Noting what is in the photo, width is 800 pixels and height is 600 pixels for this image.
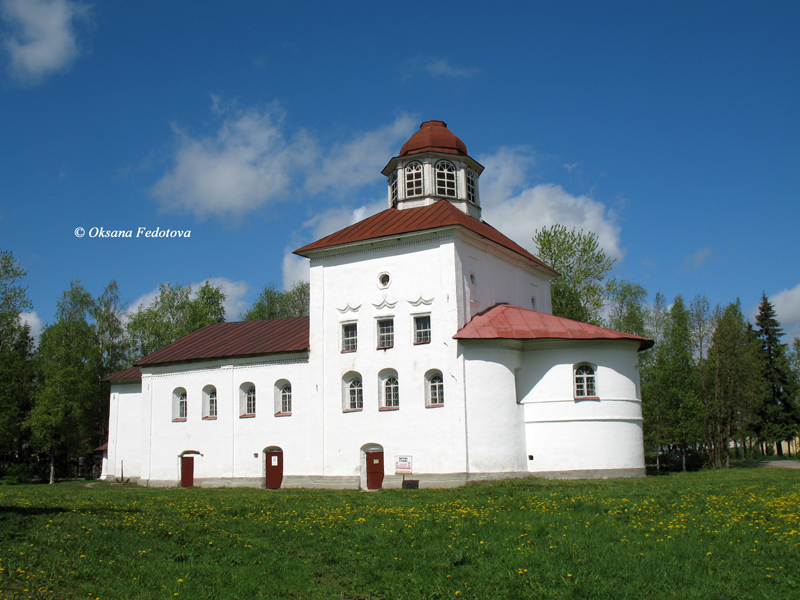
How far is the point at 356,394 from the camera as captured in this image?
98.9 ft

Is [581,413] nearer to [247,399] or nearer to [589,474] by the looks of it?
[589,474]

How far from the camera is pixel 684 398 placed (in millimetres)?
37438

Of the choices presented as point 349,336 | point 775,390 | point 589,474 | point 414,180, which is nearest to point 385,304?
point 349,336

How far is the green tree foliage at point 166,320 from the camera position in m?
54.1

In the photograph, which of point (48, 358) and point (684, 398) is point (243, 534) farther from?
point (48, 358)

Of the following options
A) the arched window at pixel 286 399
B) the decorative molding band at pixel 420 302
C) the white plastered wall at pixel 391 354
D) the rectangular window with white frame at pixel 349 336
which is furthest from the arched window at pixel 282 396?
the decorative molding band at pixel 420 302

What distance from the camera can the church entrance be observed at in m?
31.2

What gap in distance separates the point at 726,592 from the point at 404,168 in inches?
1088

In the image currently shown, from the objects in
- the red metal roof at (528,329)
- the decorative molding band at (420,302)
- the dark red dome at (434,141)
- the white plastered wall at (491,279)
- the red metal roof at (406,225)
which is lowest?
the red metal roof at (528,329)

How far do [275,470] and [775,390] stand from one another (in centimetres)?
4125

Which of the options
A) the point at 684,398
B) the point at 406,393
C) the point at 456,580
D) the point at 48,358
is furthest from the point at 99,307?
the point at 456,580

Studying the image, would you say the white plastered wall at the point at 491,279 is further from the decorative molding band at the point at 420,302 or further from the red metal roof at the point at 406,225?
the decorative molding band at the point at 420,302

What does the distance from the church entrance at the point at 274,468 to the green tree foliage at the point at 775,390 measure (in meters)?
37.8

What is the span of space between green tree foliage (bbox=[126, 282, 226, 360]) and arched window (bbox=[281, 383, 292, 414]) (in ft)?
80.8
